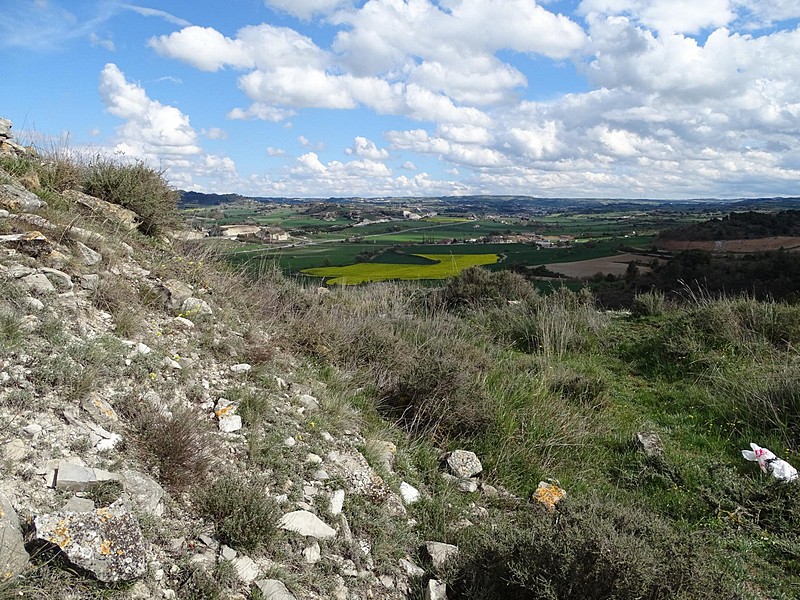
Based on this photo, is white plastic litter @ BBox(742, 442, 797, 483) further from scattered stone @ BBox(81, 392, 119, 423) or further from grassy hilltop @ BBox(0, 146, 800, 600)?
scattered stone @ BBox(81, 392, 119, 423)

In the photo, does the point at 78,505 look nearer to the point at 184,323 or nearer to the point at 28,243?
the point at 184,323

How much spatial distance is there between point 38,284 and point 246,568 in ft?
10.8

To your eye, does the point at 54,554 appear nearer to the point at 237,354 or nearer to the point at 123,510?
the point at 123,510

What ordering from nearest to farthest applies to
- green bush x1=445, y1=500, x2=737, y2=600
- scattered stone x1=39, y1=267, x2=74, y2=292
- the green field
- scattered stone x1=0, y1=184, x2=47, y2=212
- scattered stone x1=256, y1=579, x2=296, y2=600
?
scattered stone x1=256, y1=579, x2=296, y2=600, green bush x1=445, y1=500, x2=737, y2=600, scattered stone x1=39, y1=267, x2=74, y2=292, scattered stone x1=0, y1=184, x2=47, y2=212, the green field

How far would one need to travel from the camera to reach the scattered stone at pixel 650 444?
5500 mm

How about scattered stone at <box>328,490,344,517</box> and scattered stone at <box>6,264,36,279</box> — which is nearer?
scattered stone at <box>328,490,344,517</box>

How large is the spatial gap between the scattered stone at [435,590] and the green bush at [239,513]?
3.39 ft

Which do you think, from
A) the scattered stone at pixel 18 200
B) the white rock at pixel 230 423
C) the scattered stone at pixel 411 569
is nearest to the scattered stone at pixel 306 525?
the scattered stone at pixel 411 569

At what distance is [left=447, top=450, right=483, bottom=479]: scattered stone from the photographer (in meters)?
4.79

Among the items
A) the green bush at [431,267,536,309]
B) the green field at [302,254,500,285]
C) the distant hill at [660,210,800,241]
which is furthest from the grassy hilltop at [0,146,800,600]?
the distant hill at [660,210,800,241]

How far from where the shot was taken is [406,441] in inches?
199

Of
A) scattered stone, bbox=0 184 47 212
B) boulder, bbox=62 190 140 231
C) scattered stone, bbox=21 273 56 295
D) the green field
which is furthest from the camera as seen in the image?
the green field

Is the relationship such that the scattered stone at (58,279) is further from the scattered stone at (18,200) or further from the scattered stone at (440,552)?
the scattered stone at (440,552)

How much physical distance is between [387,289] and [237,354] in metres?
6.47
